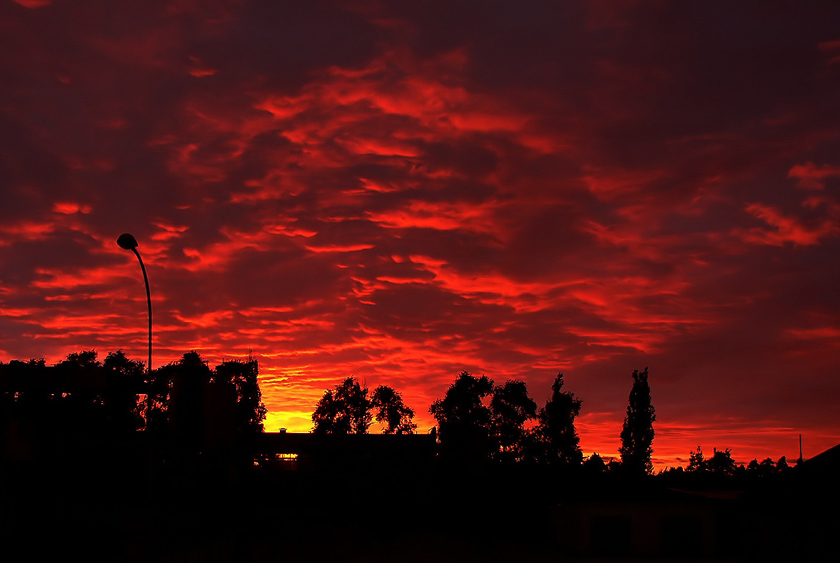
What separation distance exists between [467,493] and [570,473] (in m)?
8.74

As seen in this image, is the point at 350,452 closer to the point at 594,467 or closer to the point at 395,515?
the point at 395,515

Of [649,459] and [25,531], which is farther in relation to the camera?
[649,459]

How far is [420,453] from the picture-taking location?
62.5 m

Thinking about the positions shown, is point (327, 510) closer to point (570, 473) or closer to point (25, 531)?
point (570, 473)

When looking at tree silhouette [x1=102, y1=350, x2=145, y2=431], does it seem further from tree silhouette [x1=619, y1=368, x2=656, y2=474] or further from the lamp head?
tree silhouette [x1=619, y1=368, x2=656, y2=474]

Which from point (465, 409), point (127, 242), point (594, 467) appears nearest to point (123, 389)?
point (127, 242)

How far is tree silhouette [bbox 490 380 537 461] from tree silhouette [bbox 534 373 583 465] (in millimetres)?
→ 1931

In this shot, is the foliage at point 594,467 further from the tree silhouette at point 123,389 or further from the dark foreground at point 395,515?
the tree silhouette at point 123,389

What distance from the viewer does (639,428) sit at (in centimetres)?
9444

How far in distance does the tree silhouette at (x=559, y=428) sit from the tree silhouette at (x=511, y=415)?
6.33 feet

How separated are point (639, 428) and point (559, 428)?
11.0m

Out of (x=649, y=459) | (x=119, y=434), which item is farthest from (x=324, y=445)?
(x=649, y=459)

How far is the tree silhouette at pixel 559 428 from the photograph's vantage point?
91250mm

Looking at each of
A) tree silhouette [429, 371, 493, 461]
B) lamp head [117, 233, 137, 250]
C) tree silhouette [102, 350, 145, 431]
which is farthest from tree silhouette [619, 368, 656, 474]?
lamp head [117, 233, 137, 250]
